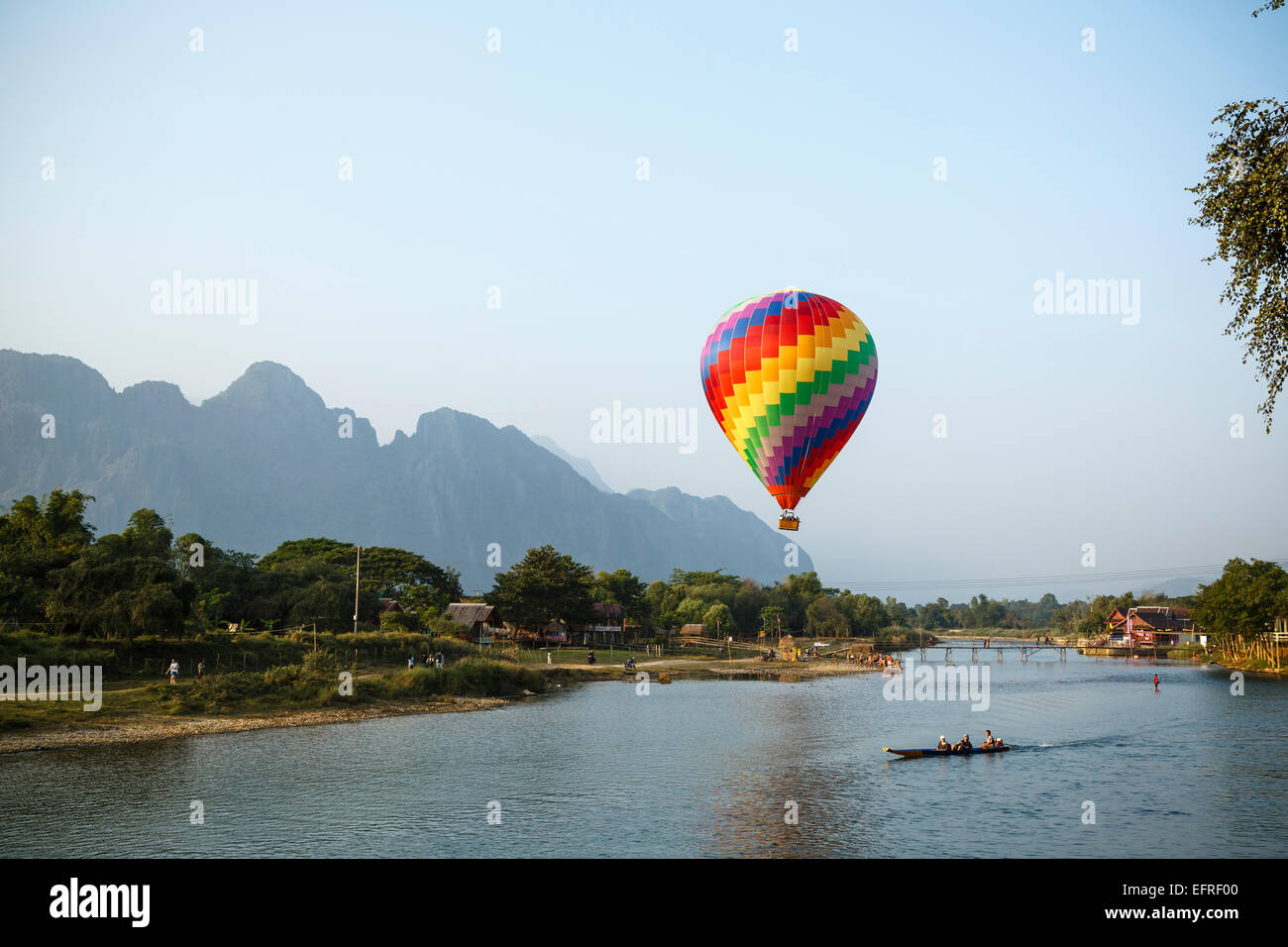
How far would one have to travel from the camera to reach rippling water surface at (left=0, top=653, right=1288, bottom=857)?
106 ft

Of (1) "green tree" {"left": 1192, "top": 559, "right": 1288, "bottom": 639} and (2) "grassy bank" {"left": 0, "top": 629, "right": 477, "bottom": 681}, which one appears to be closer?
(2) "grassy bank" {"left": 0, "top": 629, "right": 477, "bottom": 681}

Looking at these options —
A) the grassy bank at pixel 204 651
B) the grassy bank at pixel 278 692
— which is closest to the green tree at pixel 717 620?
the grassy bank at pixel 278 692

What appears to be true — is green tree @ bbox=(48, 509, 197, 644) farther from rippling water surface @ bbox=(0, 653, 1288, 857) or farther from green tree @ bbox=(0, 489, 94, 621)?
rippling water surface @ bbox=(0, 653, 1288, 857)

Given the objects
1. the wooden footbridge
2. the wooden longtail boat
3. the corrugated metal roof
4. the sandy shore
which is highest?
the corrugated metal roof

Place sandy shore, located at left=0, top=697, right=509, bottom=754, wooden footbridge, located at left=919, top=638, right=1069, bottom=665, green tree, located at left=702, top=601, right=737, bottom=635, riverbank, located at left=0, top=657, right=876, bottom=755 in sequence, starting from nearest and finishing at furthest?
sandy shore, located at left=0, top=697, right=509, bottom=754
riverbank, located at left=0, top=657, right=876, bottom=755
green tree, located at left=702, top=601, right=737, bottom=635
wooden footbridge, located at left=919, top=638, right=1069, bottom=665

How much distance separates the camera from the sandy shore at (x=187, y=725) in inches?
1710

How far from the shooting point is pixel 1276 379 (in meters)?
19.0

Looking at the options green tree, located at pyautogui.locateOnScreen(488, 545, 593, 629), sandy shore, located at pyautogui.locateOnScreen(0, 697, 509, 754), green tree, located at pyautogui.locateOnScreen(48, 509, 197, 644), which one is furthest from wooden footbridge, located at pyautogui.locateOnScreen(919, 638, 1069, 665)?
green tree, located at pyautogui.locateOnScreen(48, 509, 197, 644)

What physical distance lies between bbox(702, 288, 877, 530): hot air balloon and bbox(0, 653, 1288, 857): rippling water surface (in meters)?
14.8

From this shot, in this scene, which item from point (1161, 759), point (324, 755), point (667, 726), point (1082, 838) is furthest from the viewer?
point (667, 726)

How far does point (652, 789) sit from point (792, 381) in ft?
68.7
